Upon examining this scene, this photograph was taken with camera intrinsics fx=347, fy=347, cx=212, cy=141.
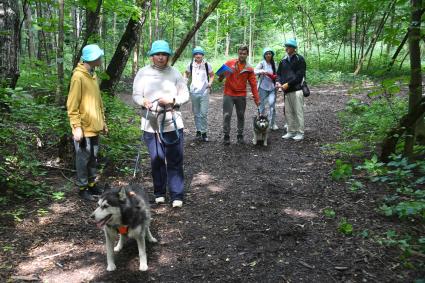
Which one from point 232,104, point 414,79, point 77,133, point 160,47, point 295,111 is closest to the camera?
point 160,47

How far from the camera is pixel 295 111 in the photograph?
8586 mm

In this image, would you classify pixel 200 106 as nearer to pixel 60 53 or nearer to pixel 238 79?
pixel 238 79

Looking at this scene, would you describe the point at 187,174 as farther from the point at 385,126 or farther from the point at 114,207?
the point at 385,126

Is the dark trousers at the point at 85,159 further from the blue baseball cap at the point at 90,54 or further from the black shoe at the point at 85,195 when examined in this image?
the blue baseball cap at the point at 90,54

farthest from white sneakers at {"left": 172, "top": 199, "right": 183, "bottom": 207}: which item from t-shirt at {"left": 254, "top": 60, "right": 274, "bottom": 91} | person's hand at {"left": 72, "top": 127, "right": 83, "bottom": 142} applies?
t-shirt at {"left": 254, "top": 60, "right": 274, "bottom": 91}

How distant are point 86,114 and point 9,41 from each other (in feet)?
6.90

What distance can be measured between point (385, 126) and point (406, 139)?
101 inches

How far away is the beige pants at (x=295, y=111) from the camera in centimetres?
849

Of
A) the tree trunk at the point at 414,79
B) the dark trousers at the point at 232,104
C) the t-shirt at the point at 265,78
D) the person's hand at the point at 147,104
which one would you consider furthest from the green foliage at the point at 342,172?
the t-shirt at the point at 265,78

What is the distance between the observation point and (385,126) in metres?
7.48

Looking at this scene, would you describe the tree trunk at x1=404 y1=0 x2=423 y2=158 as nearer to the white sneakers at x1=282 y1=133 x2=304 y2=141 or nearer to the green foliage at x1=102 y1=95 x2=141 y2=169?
the white sneakers at x1=282 y1=133 x2=304 y2=141

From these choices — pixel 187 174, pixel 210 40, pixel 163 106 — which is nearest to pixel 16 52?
pixel 163 106

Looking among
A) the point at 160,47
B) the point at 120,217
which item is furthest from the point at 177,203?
the point at 160,47

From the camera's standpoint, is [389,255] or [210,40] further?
[210,40]
